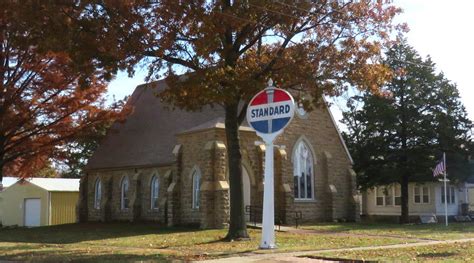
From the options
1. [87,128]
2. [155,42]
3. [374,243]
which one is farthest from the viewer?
[87,128]

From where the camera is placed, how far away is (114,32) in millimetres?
16672

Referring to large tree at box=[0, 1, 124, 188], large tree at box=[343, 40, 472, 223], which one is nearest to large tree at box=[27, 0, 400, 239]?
large tree at box=[0, 1, 124, 188]

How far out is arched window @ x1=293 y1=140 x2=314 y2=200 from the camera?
32.4 metres

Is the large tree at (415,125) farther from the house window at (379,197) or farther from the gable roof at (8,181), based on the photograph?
the gable roof at (8,181)

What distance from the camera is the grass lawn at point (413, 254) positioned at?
13.6 meters

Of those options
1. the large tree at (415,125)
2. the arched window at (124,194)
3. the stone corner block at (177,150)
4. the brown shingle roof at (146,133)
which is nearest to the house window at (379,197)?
the large tree at (415,125)

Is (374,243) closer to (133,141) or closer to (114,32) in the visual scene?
(114,32)

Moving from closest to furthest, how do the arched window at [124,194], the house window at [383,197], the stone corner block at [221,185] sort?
the stone corner block at [221,185] < the arched window at [124,194] < the house window at [383,197]

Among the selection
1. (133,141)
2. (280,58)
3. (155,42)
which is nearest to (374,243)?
(280,58)

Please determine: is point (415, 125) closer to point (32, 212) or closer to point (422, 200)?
point (422, 200)

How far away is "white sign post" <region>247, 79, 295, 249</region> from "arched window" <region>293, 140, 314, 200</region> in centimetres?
1631

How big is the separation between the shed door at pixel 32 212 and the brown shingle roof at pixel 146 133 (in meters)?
8.95

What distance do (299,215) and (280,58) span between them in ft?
46.4

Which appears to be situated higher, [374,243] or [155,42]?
[155,42]
